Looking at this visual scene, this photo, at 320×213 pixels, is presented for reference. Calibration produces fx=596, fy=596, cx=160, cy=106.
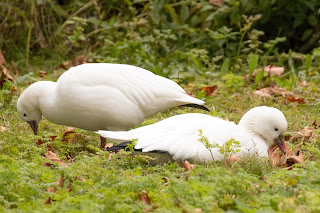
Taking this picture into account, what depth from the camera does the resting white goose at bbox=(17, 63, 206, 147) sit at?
4.79m

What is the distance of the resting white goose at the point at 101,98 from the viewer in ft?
15.7

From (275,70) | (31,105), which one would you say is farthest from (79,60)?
(31,105)

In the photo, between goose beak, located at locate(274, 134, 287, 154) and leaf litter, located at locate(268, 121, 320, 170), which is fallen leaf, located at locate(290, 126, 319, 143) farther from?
goose beak, located at locate(274, 134, 287, 154)

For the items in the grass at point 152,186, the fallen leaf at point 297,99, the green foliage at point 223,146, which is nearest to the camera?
the grass at point 152,186

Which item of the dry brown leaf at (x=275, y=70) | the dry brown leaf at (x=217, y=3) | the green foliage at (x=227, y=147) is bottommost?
the dry brown leaf at (x=275, y=70)

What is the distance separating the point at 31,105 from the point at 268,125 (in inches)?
80.3

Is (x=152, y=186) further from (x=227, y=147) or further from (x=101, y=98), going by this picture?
(x=101, y=98)

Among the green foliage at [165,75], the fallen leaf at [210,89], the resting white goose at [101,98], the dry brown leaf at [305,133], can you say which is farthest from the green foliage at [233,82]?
the dry brown leaf at [305,133]

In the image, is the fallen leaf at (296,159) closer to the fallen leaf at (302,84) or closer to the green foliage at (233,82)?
the green foliage at (233,82)

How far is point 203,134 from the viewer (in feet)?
13.7

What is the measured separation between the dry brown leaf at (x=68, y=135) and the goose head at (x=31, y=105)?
269 mm

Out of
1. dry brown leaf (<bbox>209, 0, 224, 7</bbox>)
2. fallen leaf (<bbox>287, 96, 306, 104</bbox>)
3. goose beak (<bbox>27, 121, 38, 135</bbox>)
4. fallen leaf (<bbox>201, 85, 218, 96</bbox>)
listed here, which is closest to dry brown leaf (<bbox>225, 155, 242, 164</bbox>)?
goose beak (<bbox>27, 121, 38, 135</bbox>)

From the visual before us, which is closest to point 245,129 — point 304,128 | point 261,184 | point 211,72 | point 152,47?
point 304,128

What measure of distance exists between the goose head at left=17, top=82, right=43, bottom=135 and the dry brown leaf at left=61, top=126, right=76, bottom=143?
0.27 meters
